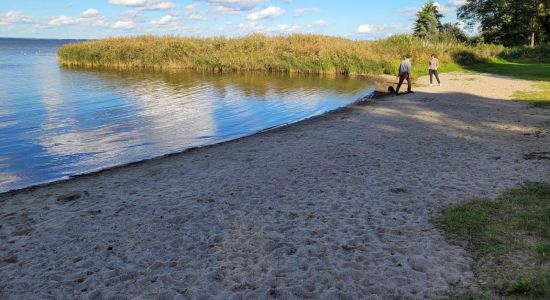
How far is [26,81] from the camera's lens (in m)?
34.0

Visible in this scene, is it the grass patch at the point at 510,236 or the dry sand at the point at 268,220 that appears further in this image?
the dry sand at the point at 268,220

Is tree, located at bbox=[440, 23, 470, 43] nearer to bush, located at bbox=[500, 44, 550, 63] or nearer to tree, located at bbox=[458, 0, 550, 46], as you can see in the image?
tree, located at bbox=[458, 0, 550, 46]

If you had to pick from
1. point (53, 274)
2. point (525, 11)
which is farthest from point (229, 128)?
point (525, 11)

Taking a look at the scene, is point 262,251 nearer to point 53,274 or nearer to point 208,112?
point 53,274

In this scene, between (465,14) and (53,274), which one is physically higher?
(465,14)

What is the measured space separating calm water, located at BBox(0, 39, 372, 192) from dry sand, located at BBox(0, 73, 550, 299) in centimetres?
234

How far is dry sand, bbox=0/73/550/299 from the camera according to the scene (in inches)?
220

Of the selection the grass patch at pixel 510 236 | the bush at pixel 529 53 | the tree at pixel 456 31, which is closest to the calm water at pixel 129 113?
the grass patch at pixel 510 236

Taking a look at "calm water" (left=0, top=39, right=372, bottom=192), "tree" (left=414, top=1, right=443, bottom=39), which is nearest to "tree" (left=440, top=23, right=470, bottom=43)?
"tree" (left=414, top=1, right=443, bottom=39)

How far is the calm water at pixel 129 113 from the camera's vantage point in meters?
13.7

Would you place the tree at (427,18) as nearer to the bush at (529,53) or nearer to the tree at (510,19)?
the tree at (510,19)

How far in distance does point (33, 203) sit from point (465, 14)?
69987mm

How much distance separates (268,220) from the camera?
753cm

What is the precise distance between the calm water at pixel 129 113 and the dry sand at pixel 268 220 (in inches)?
92.2
